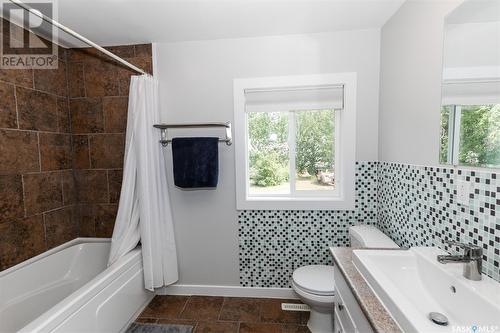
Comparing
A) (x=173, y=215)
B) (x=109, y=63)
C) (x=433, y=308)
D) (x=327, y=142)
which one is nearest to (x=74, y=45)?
(x=109, y=63)

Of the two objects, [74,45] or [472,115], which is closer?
[472,115]

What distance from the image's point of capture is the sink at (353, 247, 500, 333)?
0.78 meters

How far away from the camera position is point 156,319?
1.87 m

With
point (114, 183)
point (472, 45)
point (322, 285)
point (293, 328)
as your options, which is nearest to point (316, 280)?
point (322, 285)

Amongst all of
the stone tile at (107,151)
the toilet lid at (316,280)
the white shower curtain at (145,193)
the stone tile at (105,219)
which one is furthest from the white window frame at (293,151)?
the stone tile at (105,219)

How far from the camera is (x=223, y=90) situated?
6.54 feet

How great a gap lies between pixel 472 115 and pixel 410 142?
19.0 inches

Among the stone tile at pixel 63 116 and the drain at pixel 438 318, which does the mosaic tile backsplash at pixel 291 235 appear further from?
the stone tile at pixel 63 116

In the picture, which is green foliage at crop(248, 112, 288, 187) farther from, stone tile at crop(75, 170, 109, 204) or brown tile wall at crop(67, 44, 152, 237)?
stone tile at crop(75, 170, 109, 204)

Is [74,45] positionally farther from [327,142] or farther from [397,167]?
[397,167]

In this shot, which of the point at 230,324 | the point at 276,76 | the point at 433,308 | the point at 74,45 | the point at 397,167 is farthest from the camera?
the point at 74,45

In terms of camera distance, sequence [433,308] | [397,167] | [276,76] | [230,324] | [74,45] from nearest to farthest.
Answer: [433,308] → [397,167] → [230,324] → [276,76] → [74,45]

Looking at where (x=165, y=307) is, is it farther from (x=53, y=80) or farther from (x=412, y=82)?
(x=412, y=82)

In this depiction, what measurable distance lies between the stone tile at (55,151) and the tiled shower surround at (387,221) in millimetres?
1646
